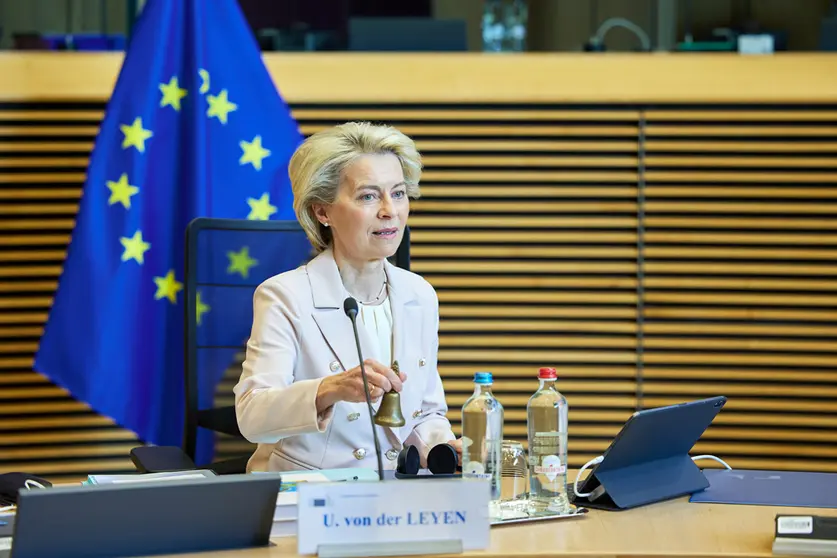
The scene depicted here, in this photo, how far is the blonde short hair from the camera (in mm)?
2695

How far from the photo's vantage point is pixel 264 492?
1.70m

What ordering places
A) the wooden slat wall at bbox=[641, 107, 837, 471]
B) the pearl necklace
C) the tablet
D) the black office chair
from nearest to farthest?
1. the tablet
2. the pearl necklace
3. the black office chair
4. the wooden slat wall at bbox=[641, 107, 837, 471]

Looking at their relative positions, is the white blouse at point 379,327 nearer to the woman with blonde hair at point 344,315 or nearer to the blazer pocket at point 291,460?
the woman with blonde hair at point 344,315

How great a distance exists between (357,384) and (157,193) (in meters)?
2.18

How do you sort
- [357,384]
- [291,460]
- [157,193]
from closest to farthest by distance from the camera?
[357,384], [291,460], [157,193]

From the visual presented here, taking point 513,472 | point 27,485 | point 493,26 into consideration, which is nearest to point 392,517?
point 513,472

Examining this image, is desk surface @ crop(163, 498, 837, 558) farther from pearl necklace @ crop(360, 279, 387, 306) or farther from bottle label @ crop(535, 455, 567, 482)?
pearl necklace @ crop(360, 279, 387, 306)

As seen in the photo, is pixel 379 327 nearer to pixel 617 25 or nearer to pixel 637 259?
pixel 637 259

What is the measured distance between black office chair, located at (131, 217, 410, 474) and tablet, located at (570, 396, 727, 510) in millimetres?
1091

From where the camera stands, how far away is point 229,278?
3135 millimetres

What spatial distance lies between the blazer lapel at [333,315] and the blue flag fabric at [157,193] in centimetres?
140

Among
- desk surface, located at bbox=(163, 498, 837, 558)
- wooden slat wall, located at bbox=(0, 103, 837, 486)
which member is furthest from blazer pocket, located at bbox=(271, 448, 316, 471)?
wooden slat wall, located at bbox=(0, 103, 837, 486)

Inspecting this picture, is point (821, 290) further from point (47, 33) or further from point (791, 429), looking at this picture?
point (47, 33)

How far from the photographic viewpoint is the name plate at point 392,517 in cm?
169
